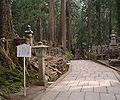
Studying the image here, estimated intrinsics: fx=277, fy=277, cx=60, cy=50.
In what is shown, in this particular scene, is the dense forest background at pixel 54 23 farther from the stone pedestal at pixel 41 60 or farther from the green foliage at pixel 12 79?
the stone pedestal at pixel 41 60

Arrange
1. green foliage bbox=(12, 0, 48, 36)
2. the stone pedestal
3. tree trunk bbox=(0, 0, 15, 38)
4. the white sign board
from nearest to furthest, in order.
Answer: the white sign board
the stone pedestal
tree trunk bbox=(0, 0, 15, 38)
green foliage bbox=(12, 0, 48, 36)

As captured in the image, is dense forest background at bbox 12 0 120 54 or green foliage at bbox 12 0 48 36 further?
dense forest background at bbox 12 0 120 54

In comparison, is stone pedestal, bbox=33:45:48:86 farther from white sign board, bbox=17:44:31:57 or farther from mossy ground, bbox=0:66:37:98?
white sign board, bbox=17:44:31:57

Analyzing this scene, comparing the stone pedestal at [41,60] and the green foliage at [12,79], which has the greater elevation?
the stone pedestal at [41,60]

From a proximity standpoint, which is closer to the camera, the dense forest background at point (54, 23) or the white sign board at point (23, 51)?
the white sign board at point (23, 51)

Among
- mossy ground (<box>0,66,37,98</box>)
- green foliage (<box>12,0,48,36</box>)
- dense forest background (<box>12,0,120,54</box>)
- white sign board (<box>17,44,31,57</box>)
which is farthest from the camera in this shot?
dense forest background (<box>12,0,120,54</box>)

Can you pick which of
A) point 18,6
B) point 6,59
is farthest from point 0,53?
point 18,6

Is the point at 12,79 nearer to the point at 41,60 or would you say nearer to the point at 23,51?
the point at 41,60

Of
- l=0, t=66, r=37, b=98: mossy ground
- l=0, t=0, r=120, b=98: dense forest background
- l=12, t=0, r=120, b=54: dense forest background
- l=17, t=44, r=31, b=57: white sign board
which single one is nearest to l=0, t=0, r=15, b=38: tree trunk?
l=0, t=0, r=120, b=98: dense forest background

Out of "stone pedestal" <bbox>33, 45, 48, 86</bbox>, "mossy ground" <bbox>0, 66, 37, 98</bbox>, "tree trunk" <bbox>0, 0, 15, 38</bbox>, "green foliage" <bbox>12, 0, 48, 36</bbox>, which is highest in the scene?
"green foliage" <bbox>12, 0, 48, 36</bbox>

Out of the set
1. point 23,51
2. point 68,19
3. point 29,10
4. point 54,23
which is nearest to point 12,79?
point 23,51

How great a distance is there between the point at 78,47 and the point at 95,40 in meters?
12.8

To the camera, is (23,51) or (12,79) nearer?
(23,51)

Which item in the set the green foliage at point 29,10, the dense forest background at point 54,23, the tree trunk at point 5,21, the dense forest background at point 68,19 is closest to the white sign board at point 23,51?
the dense forest background at point 54,23
